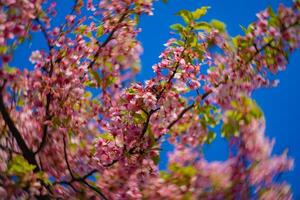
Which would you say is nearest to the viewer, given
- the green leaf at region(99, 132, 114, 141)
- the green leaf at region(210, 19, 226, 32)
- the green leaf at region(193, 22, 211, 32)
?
the green leaf at region(210, 19, 226, 32)

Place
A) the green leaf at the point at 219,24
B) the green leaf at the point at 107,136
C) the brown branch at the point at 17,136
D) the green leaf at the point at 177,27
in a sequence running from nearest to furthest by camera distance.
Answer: the green leaf at the point at 219,24 < the brown branch at the point at 17,136 < the green leaf at the point at 177,27 < the green leaf at the point at 107,136

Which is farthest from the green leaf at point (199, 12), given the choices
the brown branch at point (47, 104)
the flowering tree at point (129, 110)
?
the brown branch at point (47, 104)

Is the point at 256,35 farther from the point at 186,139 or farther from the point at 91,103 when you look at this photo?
the point at 91,103

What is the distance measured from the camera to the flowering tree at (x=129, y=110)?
15.7 ft

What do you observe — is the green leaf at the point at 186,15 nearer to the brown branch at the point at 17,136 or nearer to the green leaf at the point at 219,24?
the green leaf at the point at 219,24

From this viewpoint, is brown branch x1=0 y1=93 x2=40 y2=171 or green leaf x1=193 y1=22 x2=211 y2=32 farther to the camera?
green leaf x1=193 y1=22 x2=211 y2=32

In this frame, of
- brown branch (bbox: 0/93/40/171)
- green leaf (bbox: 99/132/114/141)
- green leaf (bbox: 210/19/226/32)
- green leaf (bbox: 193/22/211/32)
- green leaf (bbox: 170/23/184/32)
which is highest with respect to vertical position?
green leaf (bbox: 170/23/184/32)

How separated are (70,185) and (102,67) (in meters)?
1.87

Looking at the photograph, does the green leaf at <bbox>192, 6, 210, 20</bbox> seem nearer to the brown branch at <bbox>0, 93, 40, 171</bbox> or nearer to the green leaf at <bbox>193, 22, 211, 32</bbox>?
the green leaf at <bbox>193, 22, 211, 32</bbox>

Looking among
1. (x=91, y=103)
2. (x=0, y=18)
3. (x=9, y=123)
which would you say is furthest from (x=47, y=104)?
(x=0, y=18)

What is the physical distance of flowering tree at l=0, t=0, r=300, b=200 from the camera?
4773 mm

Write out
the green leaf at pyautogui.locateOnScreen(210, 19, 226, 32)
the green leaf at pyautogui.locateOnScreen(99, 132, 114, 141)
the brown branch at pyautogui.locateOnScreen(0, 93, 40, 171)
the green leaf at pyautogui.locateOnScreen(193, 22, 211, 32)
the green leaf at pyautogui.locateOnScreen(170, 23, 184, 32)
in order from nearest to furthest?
the green leaf at pyautogui.locateOnScreen(210, 19, 226, 32) < the brown branch at pyautogui.locateOnScreen(0, 93, 40, 171) < the green leaf at pyautogui.locateOnScreen(193, 22, 211, 32) < the green leaf at pyautogui.locateOnScreen(170, 23, 184, 32) < the green leaf at pyautogui.locateOnScreen(99, 132, 114, 141)

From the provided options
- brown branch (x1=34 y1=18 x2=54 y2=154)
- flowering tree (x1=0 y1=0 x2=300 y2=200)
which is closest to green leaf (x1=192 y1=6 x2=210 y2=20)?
flowering tree (x1=0 y1=0 x2=300 y2=200)

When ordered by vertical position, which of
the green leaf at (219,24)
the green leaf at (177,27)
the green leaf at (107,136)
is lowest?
the green leaf at (107,136)
